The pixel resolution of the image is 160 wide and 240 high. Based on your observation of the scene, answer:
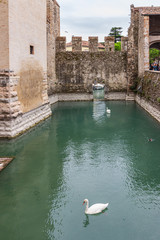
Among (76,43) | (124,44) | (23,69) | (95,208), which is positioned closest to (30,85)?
(23,69)

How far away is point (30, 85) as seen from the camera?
12609 millimetres

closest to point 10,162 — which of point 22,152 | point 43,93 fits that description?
point 22,152

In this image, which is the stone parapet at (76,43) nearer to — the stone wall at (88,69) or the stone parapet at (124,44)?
the stone wall at (88,69)

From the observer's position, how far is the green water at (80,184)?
4660mm

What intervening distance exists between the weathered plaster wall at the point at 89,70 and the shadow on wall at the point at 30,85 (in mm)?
7722

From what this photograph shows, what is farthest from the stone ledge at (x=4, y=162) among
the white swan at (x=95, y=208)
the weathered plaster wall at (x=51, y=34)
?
the weathered plaster wall at (x=51, y=34)

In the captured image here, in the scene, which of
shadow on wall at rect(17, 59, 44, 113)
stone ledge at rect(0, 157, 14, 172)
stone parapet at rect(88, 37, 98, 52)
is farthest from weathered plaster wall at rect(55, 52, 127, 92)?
stone ledge at rect(0, 157, 14, 172)

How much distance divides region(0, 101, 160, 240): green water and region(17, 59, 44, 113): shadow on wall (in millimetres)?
1231

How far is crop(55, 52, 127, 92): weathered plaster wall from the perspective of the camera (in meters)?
22.1

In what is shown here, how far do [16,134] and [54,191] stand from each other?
4793 mm

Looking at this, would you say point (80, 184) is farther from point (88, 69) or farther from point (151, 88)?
point (88, 69)

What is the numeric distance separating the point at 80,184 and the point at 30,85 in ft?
23.4

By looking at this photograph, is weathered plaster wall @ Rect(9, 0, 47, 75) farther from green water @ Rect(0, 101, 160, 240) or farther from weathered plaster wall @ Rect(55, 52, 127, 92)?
weathered plaster wall @ Rect(55, 52, 127, 92)

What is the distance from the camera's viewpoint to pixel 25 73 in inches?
468
